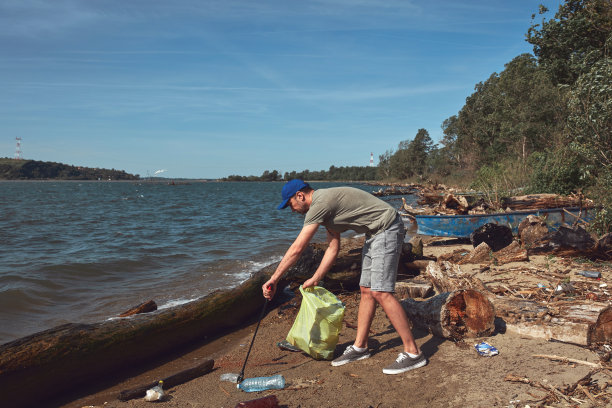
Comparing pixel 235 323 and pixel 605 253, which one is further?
pixel 605 253

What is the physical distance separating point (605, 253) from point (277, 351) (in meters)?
6.30

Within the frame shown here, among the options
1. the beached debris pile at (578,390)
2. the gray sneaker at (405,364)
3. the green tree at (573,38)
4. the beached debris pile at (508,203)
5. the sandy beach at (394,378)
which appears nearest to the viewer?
the beached debris pile at (578,390)

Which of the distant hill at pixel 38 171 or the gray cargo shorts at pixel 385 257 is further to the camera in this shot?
the distant hill at pixel 38 171

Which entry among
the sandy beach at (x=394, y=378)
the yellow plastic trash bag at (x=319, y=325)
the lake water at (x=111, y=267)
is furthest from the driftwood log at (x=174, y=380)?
the lake water at (x=111, y=267)

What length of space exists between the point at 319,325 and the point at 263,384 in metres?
0.83

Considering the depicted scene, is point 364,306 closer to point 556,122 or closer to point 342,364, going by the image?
point 342,364

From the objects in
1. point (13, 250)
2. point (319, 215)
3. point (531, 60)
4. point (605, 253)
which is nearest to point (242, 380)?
point (319, 215)

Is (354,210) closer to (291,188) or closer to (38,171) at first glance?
(291,188)

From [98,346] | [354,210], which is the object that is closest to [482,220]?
[354,210]

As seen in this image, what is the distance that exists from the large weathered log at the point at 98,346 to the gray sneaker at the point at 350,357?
91.0 inches

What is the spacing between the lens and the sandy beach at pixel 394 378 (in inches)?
127

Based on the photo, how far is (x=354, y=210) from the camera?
391cm

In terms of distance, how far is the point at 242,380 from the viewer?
13.2ft

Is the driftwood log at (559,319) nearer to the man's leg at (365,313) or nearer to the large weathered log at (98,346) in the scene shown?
the man's leg at (365,313)
